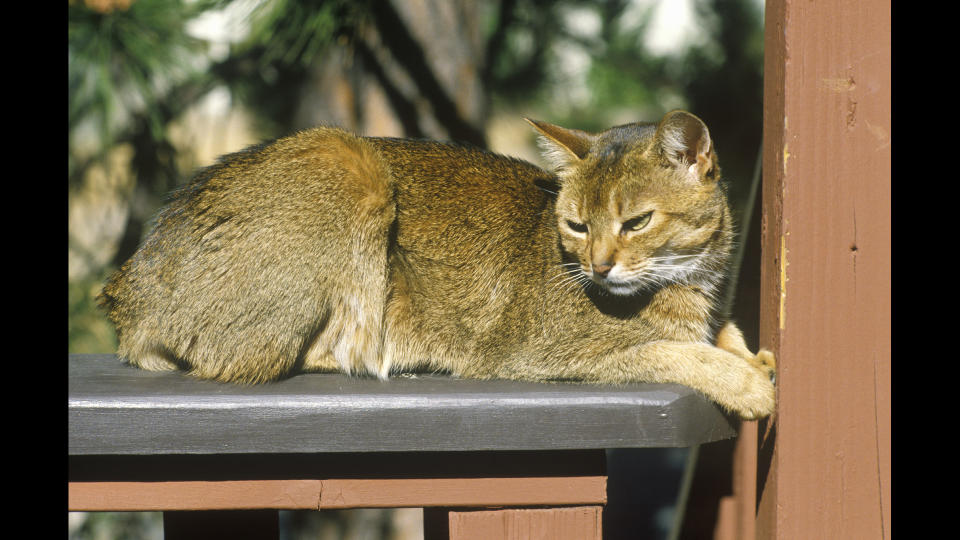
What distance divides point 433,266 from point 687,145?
82 cm

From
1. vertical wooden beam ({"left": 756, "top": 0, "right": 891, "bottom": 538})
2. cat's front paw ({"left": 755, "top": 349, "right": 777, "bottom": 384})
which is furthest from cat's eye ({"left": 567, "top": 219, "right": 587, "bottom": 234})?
vertical wooden beam ({"left": 756, "top": 0, "right": 891, "bottom": 538})

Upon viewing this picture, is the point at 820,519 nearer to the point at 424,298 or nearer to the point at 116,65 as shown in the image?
the point at 424,298

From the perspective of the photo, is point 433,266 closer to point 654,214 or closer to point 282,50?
point 654,214

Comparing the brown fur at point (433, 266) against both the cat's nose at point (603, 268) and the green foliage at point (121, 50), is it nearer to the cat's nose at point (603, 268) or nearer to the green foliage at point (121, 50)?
the cat's nose at point (603, 268)

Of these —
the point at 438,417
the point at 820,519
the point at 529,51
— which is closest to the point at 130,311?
the point at 438,417

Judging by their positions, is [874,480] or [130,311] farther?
[130,311]

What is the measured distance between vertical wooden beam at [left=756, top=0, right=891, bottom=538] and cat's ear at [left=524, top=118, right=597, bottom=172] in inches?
35.4

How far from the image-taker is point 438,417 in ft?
5.83

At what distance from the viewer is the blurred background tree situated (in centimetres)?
322

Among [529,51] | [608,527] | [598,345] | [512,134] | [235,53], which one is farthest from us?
[608,527]

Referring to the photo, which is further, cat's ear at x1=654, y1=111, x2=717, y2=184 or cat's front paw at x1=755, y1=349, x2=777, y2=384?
cat's ear at x1=654, y1=111, x2=717, y2=184

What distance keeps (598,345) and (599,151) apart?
0.63 meters

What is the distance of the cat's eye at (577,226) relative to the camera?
2.51 metres

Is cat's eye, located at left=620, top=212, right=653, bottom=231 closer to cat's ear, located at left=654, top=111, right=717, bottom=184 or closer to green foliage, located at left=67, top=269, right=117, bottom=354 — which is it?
cat's ear, located at left=654, top=111, right=717, bottom=184
